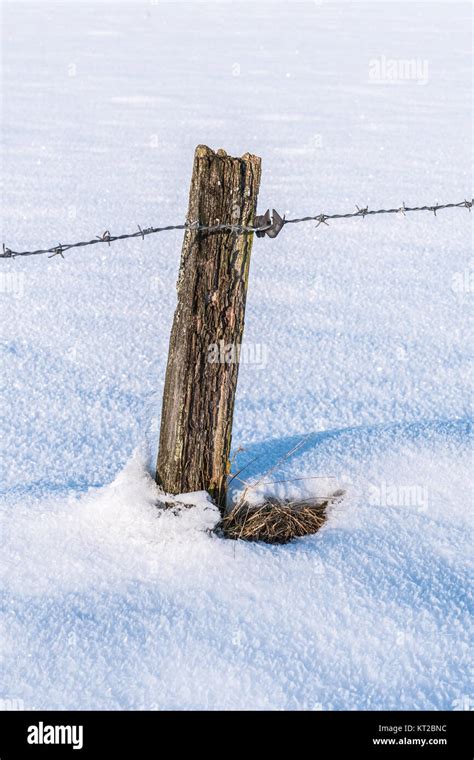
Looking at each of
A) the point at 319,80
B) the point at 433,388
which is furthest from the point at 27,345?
the point at 319,80

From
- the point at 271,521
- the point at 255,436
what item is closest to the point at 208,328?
the point at 271,521

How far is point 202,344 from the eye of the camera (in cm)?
202

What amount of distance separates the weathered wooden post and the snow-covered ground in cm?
13

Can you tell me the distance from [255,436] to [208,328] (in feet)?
2.93

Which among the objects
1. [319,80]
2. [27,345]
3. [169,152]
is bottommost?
[27,345]

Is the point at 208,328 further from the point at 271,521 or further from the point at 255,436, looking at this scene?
the point at 255,436

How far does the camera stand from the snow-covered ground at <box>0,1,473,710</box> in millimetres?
1708

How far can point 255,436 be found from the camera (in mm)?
2826

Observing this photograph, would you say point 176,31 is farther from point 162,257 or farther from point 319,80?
point 162,257

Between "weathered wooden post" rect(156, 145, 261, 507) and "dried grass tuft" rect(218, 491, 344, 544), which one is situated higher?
"weathered wooden post" rect(156, 145, 261, 507)

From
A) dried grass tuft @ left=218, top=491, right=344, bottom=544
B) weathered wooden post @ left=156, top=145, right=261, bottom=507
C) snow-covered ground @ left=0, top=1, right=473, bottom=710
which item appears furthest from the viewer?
dried grass tuft @ left=218, top=491, right=344, bottom=544

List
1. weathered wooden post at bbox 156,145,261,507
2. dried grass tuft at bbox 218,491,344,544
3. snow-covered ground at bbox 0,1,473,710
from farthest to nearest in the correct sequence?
dried grass tuft at bbox 218,491,344,544
weathered wooden post at bbox 156,145,261,507
snow-covered ground at bbox 0,1,473,710

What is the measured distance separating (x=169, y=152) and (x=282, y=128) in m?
1.61

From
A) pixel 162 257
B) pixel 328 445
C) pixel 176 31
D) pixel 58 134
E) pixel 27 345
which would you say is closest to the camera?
pixel 328 445
